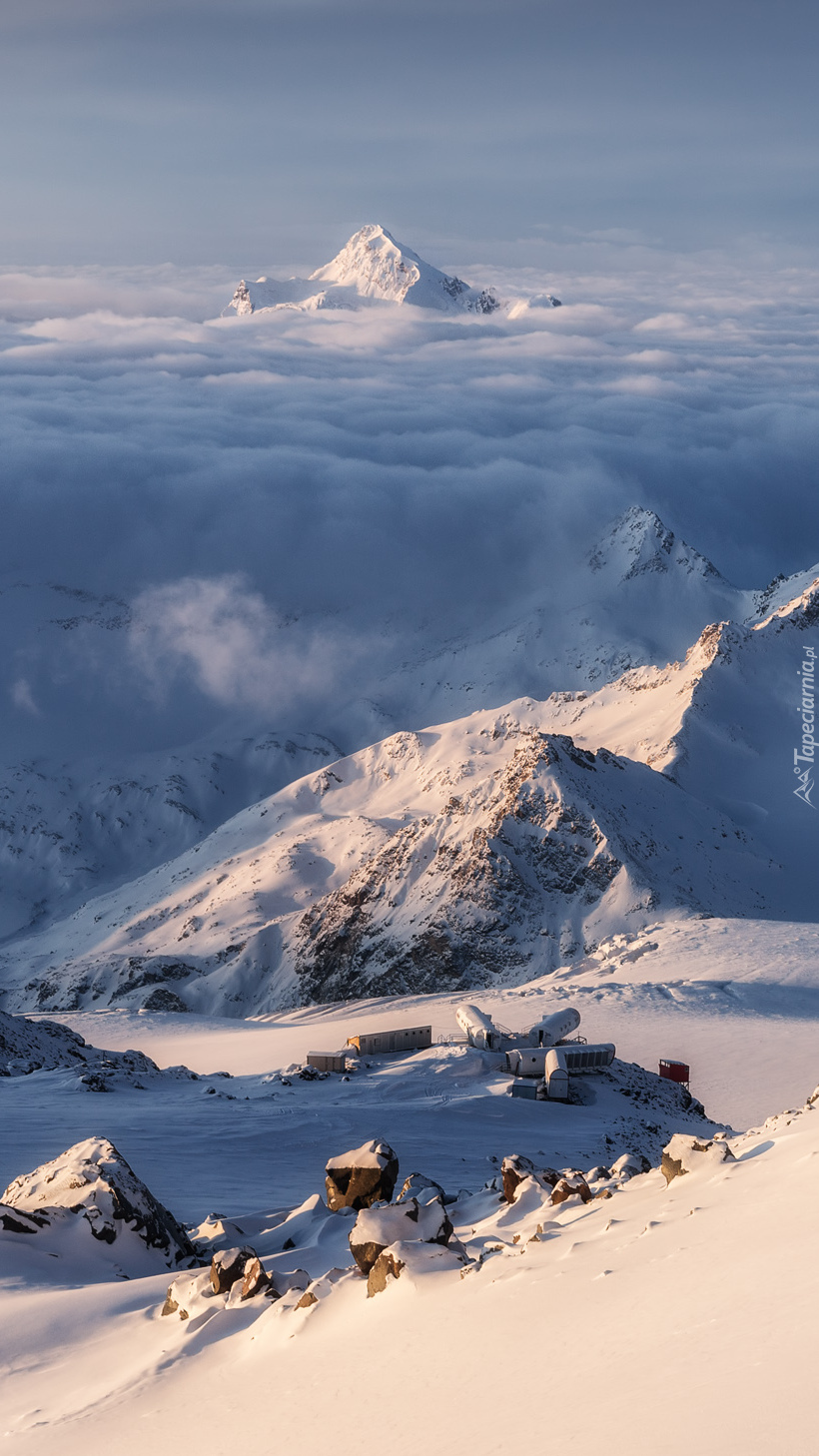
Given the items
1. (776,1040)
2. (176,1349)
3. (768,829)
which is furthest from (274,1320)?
(768,829)

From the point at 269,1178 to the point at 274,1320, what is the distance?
17.2 meters

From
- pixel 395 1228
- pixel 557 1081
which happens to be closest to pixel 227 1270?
pixel 395 1228

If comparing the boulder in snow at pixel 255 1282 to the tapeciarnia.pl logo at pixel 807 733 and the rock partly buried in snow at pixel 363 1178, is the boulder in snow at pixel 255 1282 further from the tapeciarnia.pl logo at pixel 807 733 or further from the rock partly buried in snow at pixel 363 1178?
the tapeciarnia.pl logo at pixel 807 733

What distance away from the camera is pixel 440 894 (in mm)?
110188

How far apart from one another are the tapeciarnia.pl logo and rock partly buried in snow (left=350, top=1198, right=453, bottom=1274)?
360ft

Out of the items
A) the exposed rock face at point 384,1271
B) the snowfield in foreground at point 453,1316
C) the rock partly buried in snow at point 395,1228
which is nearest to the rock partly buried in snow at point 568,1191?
the snowfield in foreground at point 453,1316

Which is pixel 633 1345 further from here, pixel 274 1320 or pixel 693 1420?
pixel 274 1320

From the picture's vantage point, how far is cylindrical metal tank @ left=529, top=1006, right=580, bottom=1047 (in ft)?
170

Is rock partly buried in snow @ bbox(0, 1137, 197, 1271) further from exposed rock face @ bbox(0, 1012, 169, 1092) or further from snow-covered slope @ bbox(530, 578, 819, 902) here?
snow-covered slope @ bbox(530, 578, 819, 902)

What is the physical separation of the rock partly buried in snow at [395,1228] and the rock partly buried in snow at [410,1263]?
438 mm

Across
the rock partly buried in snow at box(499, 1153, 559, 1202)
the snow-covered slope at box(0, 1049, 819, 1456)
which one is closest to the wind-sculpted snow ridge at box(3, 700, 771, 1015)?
the rock partly buried in snow at box(499, 1153, 559, 1202)

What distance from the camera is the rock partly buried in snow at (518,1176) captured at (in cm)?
1977

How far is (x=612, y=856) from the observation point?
106m

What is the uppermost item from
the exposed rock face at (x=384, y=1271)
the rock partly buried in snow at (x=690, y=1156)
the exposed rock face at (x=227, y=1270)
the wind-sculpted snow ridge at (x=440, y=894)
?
the rock partly buried in snow at (x=690, y=1156)
